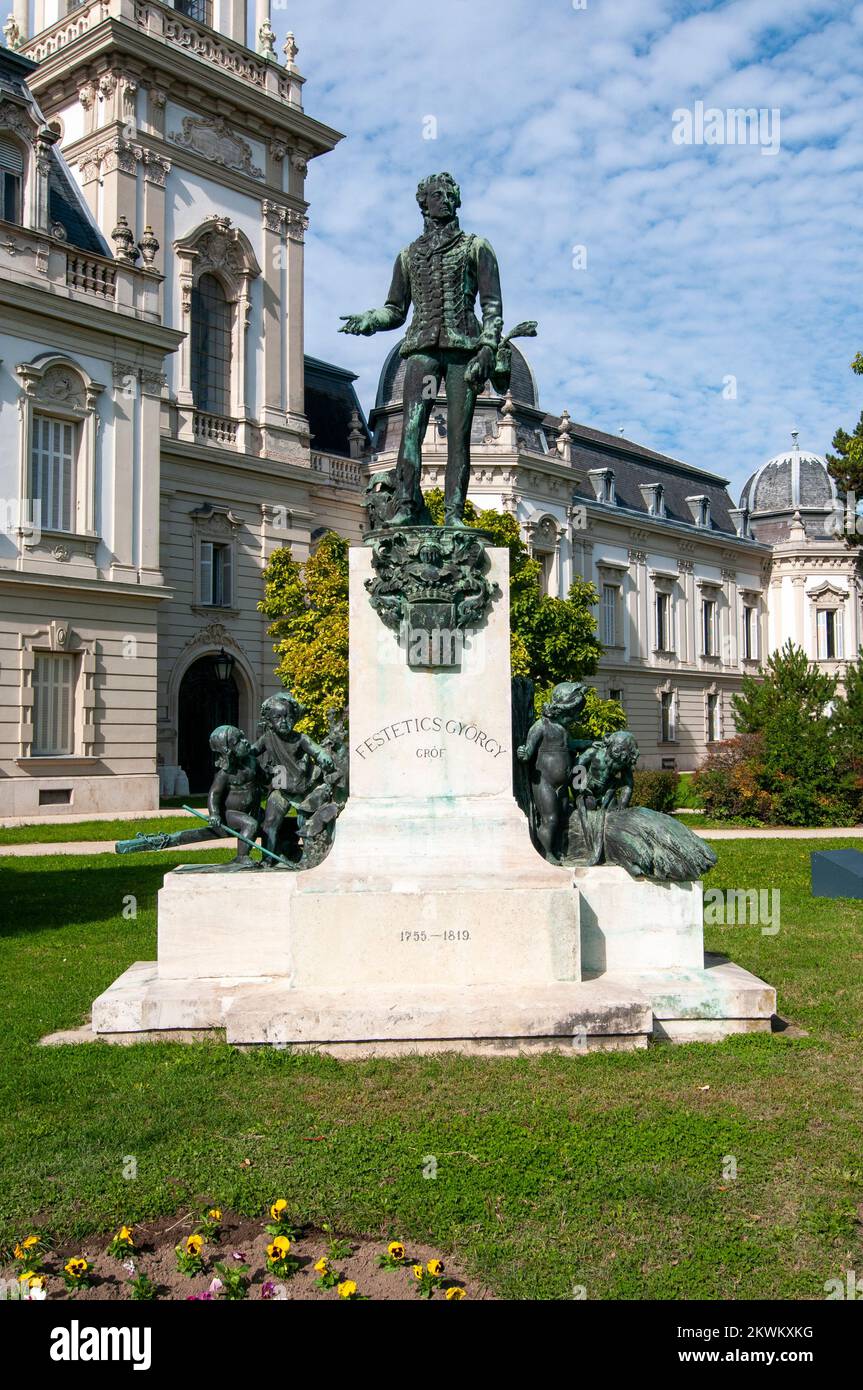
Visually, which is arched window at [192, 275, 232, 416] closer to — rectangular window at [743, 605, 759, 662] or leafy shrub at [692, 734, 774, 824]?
leafy shrub at [692, 734, 774, 824]

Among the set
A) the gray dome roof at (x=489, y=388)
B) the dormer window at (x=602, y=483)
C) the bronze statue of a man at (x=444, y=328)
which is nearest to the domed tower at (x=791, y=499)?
the dormer window at (x=602, y=483)

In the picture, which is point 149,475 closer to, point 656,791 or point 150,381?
point 150,381

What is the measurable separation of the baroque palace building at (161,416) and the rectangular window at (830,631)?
606 inches

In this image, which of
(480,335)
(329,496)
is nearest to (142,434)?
(329,496)

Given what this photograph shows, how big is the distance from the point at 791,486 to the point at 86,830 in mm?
46970

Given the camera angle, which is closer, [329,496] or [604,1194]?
[604,1194]

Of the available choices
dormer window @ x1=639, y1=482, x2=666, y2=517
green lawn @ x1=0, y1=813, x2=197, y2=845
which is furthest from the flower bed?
dormer window @ x1=639, y1=482, x2=666, y2=517

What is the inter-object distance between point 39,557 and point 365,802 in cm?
1816

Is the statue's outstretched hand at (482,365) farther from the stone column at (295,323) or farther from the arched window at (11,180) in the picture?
the stone column at (295,323)

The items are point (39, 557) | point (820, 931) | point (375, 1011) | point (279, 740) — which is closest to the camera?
point (375, 1011)

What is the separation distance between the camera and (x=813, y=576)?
2191 inches

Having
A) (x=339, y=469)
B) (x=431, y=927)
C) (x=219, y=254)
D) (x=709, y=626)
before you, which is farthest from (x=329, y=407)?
(x=431, y=927)

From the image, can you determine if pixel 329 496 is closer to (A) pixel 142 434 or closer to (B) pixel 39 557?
(A) pixel 142 434

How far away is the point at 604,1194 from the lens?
4.13 meters
